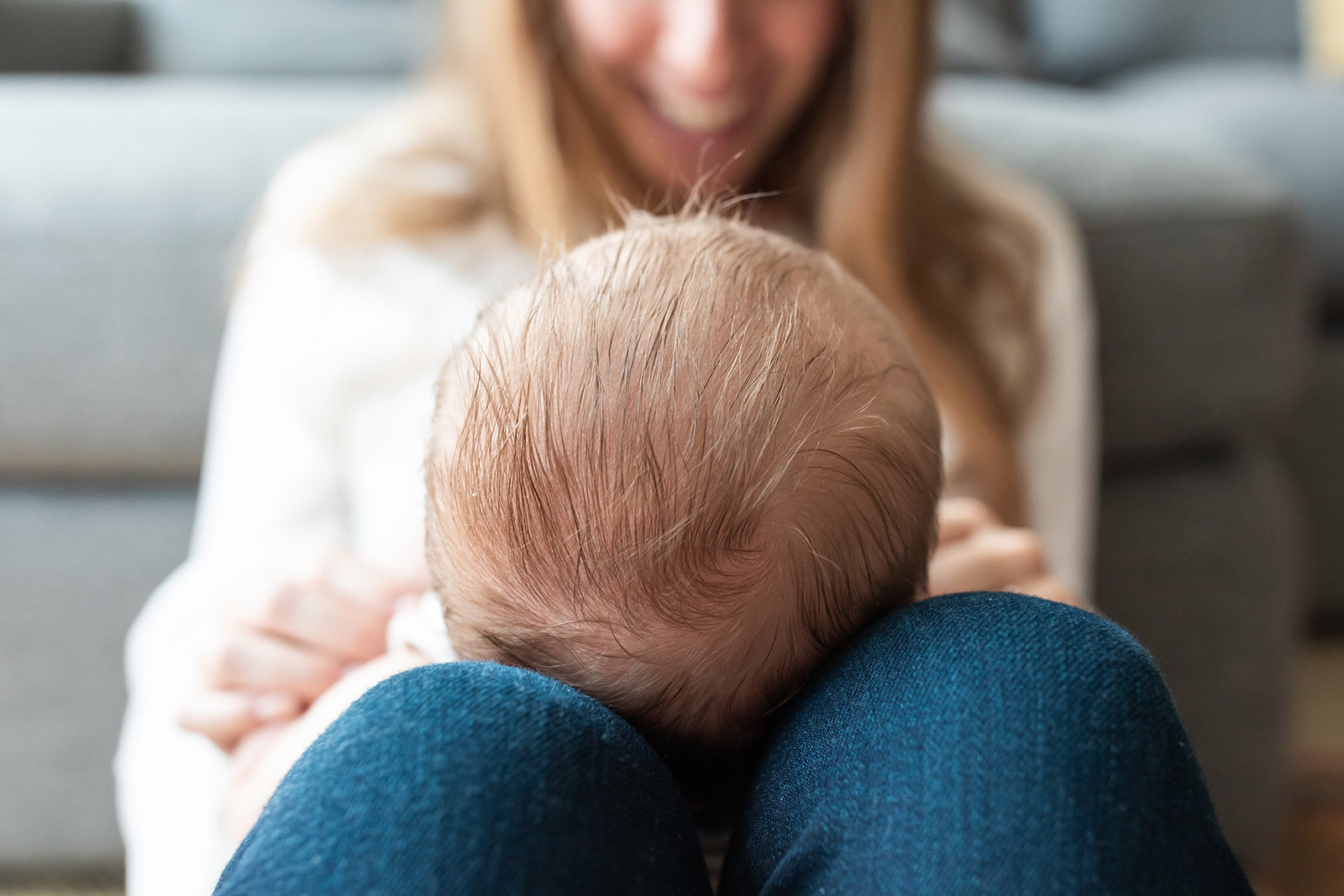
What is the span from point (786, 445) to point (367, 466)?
367 mm

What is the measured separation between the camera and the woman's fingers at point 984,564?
44cm

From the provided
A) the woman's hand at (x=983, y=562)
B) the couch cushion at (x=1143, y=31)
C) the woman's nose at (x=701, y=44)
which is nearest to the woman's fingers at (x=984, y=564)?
the woman's hand at (x=983, y=562)

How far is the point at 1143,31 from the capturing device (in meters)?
1.46

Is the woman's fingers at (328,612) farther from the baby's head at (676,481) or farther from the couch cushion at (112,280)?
the couch cushion at (112,280)

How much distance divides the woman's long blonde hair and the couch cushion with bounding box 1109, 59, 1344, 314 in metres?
0.43

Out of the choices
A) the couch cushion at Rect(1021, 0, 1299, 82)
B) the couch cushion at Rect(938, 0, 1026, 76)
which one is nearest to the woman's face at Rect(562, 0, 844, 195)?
the couch cushion at Rect(938, 0, 1026, 76)

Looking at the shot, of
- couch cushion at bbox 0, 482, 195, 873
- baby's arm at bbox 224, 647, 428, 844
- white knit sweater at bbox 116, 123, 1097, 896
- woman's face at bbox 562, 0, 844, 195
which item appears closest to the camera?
baby's arm at bbox 224, 647, 428, 844

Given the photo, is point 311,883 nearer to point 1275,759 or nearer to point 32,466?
point 32,466

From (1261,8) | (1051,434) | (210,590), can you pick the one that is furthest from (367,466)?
(1261,8)

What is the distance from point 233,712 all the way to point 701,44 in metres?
0.47

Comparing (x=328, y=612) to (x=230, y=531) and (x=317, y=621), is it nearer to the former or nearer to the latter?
(x=317, y=621)

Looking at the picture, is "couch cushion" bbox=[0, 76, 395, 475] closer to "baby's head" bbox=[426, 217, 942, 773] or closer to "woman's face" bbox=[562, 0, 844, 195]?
"woman's face" bbox=[562, 0, 844, 195]

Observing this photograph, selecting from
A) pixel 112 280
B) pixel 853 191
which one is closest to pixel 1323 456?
pixel 853 191

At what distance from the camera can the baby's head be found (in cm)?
31
